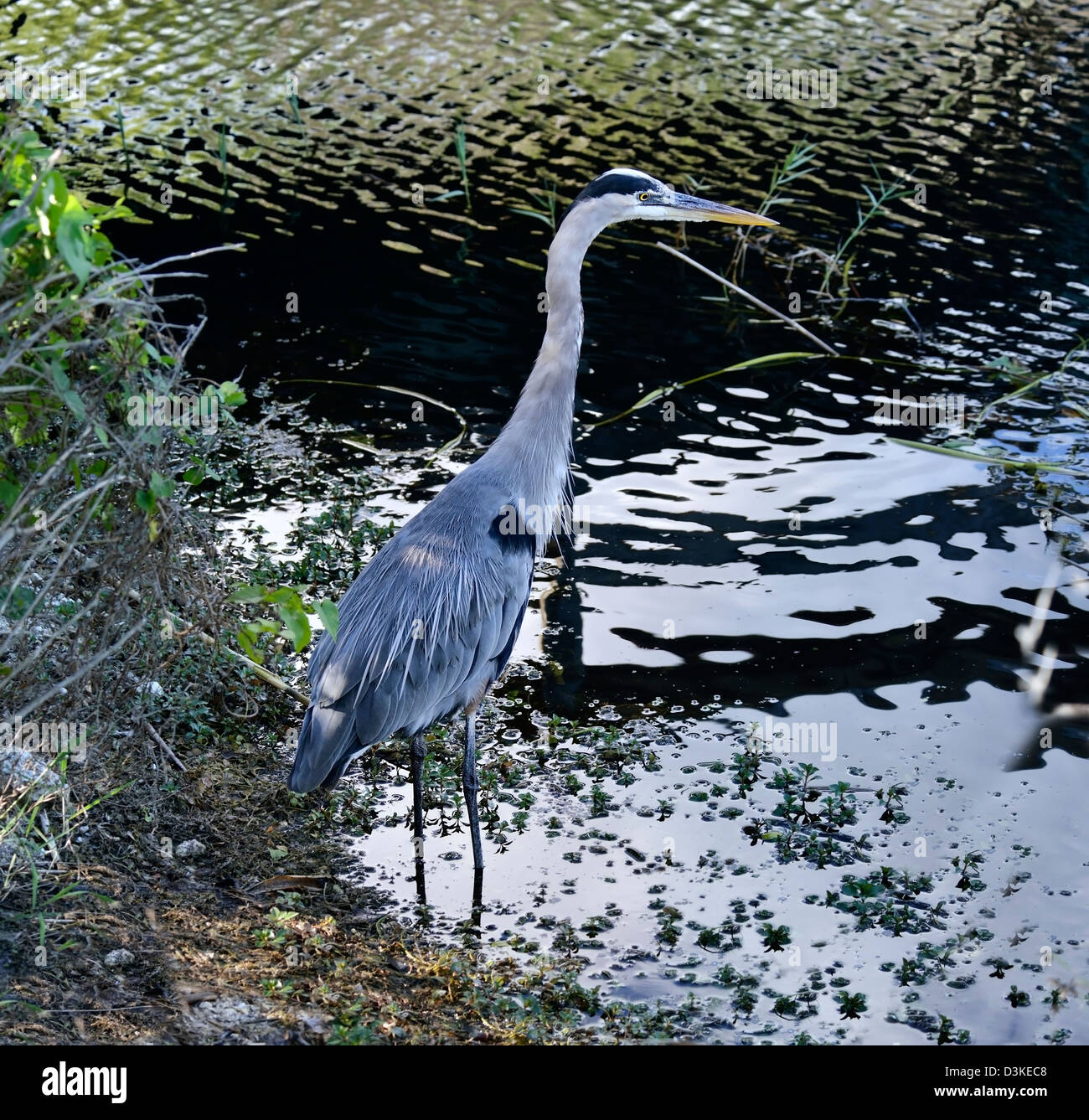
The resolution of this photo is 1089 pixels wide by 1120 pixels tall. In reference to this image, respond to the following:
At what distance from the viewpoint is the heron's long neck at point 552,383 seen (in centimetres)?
625

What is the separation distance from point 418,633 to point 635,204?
8.30 feet

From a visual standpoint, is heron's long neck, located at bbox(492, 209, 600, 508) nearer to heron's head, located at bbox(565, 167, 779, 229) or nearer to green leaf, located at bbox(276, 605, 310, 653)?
heron's head, located at bbox(565, 167, 779, 229)

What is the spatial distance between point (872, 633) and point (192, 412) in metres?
4.37

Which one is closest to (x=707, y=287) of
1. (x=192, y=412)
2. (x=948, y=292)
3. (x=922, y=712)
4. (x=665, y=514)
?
(x=948, y=292)

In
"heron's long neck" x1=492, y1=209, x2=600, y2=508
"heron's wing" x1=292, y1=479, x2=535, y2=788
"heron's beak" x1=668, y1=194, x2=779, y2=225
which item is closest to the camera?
"heron's wing" x1=292, y1=479, x2=535, y2=788

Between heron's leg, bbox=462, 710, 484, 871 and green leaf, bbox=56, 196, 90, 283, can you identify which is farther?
heron's leg, bbox=462, 710, 484, 871

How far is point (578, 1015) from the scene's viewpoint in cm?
484

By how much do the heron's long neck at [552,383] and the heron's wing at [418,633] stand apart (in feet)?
1.08

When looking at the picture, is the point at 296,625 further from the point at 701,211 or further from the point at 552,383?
the point at 701,211

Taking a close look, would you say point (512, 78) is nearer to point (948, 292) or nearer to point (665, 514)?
point (948, 292)

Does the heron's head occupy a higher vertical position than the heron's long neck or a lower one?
higher

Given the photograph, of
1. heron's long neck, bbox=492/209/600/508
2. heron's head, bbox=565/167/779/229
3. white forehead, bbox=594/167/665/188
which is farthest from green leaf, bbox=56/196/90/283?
white forehead, bbox=594/167/665/188

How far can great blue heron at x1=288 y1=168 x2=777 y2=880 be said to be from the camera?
5.45 meters
